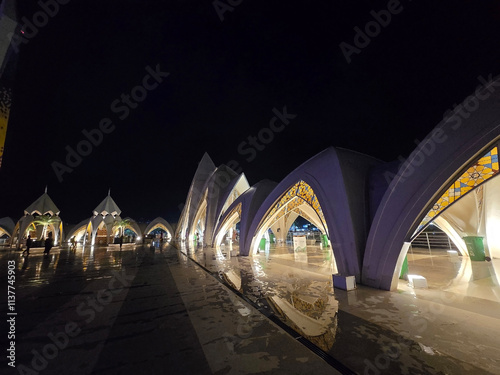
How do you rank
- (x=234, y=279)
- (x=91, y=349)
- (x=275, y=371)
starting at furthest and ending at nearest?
(x=234, y=279) → (x=91, y=349) → (x=275, y=371)

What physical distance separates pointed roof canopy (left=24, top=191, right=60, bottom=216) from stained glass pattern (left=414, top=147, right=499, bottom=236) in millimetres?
47676

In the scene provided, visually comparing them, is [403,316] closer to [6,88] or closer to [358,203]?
[358,203]

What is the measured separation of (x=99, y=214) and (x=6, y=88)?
3720 cm

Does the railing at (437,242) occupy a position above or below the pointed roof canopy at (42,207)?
below

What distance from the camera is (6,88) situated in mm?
9352

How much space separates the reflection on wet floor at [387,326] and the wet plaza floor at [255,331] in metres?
0.02

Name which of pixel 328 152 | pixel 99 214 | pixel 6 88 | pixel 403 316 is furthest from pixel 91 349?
pixel 99 214

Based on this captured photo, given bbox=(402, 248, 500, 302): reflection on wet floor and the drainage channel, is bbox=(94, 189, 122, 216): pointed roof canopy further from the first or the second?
bbox=(402, 248, 500, 302): reflection on wet floor

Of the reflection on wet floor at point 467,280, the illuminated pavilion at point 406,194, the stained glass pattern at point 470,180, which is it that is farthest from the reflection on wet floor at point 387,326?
the stained glass pattern at point 470,180
